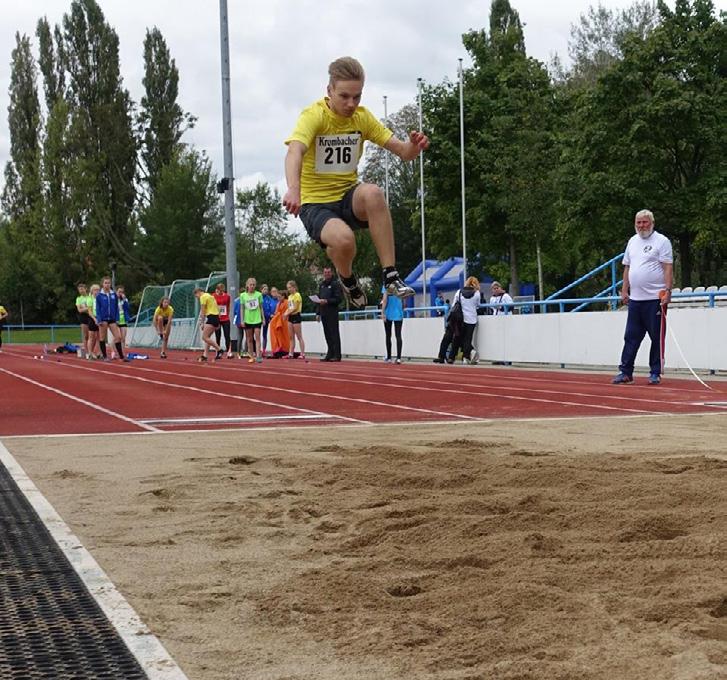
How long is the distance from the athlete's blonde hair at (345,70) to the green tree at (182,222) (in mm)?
60973

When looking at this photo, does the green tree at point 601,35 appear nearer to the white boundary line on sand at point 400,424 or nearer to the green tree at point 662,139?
the green tree at point 662,139

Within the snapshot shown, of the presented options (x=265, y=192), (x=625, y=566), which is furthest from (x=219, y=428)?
(x=265, y=192)

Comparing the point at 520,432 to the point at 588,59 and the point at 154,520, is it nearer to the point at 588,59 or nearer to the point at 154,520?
the point at 154,520

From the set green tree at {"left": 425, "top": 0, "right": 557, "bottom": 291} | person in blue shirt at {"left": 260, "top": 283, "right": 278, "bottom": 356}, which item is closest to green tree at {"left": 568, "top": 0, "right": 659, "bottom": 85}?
green tree at {"left": 425, "top": 0, "right": 557, "bottom": 291}

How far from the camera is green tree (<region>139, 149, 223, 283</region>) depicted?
222 ft

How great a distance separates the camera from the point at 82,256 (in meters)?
71.2

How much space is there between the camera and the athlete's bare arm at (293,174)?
653 centimetres

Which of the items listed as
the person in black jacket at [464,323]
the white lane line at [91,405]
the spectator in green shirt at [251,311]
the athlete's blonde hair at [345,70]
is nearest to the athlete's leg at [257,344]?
the spectator in green shirt at [251,311]

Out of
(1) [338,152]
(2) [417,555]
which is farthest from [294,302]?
(2) [417,555]

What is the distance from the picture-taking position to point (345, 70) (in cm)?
653

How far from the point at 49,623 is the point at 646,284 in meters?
11.4

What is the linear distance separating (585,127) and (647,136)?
6.70ft

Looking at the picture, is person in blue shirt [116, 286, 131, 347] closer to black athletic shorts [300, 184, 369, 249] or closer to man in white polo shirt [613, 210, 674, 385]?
man in white polo shirt [613, 210, 674, 385]

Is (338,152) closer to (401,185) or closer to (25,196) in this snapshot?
(401,185)
